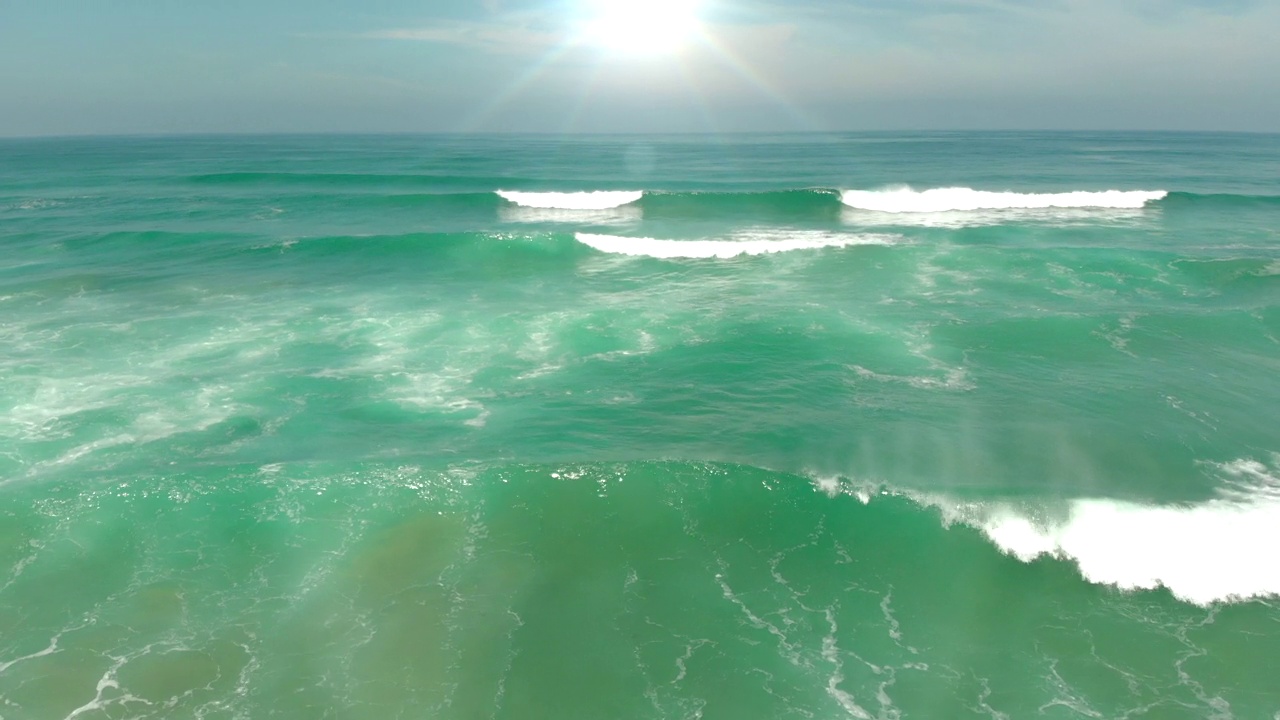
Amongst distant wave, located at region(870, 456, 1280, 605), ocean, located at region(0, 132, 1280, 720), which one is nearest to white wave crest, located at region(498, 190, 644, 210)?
ocean, located at region(0, 132, 1280, 720)

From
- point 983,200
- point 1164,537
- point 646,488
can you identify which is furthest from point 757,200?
point 1164,537

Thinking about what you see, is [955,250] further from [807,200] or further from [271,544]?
[271,544]

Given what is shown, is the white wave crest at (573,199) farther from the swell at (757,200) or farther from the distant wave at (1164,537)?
the distant wave at (1164,537)

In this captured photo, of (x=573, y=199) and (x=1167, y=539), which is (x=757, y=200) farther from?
(x=1167, y=539)

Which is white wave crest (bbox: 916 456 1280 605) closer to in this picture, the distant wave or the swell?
the distant wave

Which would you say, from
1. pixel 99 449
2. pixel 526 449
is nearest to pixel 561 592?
pixel 526 449
